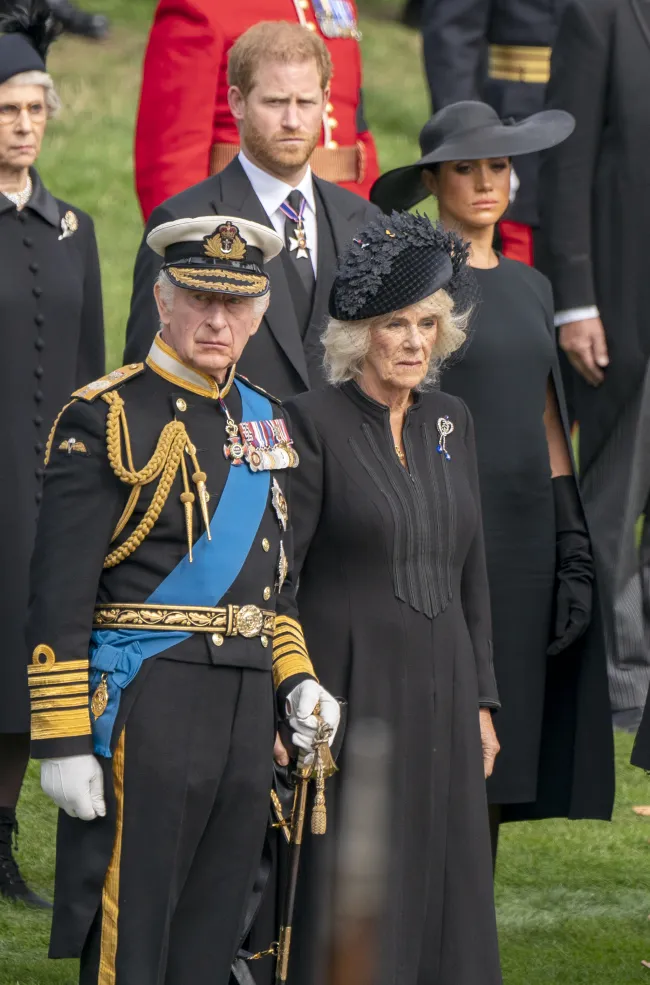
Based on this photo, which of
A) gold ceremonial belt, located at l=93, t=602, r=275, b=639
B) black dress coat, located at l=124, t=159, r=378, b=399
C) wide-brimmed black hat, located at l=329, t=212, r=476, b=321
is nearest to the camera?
gold ceremonial belt, located at l=93, t=602, r=275, b=639

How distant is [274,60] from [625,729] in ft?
9.33

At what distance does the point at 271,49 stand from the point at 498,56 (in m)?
2.51

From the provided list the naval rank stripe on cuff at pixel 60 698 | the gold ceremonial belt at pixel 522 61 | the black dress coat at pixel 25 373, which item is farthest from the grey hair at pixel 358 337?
the gold ceremonial belt at pixel 522 61

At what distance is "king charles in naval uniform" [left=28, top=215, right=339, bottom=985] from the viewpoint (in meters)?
4.65

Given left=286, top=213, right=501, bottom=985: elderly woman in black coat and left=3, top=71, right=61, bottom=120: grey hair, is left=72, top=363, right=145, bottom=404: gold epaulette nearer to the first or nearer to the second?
left=286, top=213, right=501, bottom=985: elderly woman in black coat

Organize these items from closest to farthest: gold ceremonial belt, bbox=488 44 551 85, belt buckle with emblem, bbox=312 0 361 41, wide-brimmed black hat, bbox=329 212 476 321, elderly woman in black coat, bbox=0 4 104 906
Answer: wide-brimmed black hat, bbox=329 212 476 321
elderly woman in black coat, bbox=0 4 104 906
belt buckle with emblem, bbox=312 0 361 41
gold ceremonial belt, bbox=488 44 551 85

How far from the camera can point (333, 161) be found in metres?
7.22

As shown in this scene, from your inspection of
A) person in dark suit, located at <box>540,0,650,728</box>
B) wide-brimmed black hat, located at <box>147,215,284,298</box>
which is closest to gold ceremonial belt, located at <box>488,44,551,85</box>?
person in dark suit, located at <box>540,0,650,728</box>

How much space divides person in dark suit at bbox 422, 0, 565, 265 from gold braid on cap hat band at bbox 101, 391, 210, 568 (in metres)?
3.73

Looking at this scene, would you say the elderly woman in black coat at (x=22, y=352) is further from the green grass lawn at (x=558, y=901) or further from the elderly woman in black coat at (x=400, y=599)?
the elderly woman in black coat at (x=400, y=599)

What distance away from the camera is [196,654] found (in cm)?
472

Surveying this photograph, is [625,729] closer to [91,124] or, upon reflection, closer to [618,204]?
[618,204]

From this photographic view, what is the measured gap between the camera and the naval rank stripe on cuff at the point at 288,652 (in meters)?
4.91

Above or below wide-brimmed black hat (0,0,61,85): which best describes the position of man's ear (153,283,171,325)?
below
